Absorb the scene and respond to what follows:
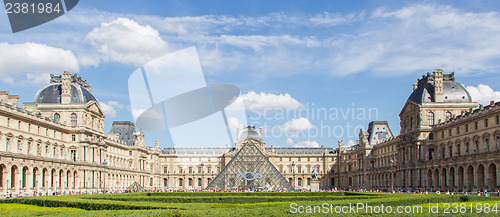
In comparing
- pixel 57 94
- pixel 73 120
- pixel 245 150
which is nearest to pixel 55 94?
pixel 57 94

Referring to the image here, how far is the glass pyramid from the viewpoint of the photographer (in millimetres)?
75688

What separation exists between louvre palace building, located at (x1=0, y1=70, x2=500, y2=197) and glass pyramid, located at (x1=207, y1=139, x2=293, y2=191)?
16 cm

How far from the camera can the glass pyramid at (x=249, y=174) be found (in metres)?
75.7

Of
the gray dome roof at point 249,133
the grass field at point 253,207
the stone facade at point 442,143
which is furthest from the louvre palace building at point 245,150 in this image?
the gray dome roof at point 249,133

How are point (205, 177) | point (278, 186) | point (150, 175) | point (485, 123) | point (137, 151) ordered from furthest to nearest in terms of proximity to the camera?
1. point (205, 177)
2. point (150, 175)
3. point (137, 151)
4. point (278, 186)
5. point (485, 123)

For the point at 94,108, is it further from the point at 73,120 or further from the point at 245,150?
the point at 245,150

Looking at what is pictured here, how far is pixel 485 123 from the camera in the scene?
55.8 metres

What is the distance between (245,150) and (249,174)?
13.6 feet

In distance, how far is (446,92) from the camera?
7125 cm

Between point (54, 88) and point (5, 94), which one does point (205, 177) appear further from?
point (5, 94)

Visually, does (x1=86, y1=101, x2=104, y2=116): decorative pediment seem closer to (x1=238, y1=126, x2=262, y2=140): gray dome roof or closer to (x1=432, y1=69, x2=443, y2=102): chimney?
(x1=432, y1=69, x2=443, y2=102): chimney

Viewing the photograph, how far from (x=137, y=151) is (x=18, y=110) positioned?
47.5 metres

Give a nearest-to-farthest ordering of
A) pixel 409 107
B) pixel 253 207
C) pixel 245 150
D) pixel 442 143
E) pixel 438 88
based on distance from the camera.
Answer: pixel 253 207 → pixel 442 143 → pixel 438 88 → pixel 409 107 → pixel 245 150

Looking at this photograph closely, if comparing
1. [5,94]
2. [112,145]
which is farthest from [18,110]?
[112,145]
